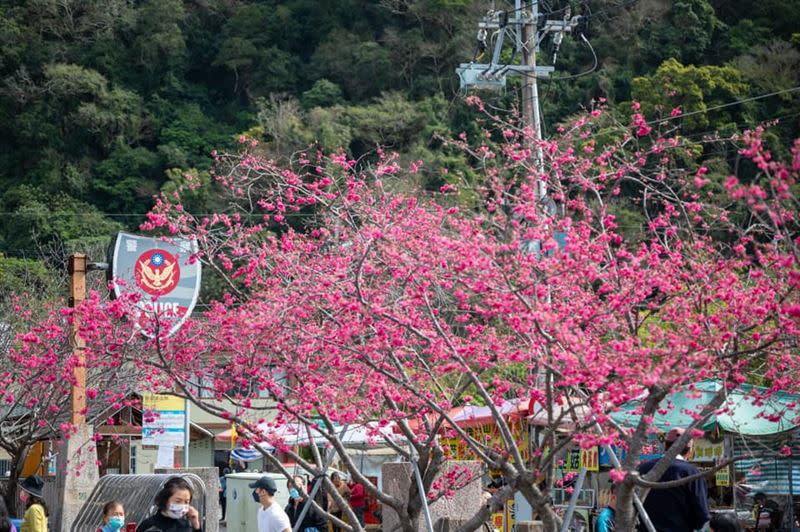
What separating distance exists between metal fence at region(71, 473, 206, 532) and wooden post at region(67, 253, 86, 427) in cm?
137

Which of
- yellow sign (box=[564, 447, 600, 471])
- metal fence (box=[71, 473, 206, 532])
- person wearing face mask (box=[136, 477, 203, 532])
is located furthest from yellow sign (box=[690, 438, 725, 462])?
person wearing face mask (box=[136, 477, 203, 532])

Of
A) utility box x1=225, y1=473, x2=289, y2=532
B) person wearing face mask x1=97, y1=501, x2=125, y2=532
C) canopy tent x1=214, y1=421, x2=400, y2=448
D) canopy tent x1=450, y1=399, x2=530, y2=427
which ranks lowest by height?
utility box x1=225, y1=473, x2=289, y2=532

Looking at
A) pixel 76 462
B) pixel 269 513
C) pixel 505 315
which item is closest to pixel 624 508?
pixel 505 315

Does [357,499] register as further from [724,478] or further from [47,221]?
[47,221]

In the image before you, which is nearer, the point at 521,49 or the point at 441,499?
the point at 441,499

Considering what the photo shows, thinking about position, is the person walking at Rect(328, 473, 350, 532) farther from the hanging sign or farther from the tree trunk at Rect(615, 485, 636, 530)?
the tree trunk at Rect(615, 485, 636, 530)

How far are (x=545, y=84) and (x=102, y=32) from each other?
87.5 ft

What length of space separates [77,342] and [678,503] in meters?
7.50

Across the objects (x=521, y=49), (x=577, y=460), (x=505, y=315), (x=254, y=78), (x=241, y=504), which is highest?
(x=254, y=78)

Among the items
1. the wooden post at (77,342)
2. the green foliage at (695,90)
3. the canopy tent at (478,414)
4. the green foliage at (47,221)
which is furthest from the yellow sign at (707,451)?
the green foliage at (47,221)

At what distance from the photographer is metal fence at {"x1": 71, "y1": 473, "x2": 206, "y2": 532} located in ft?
36.3

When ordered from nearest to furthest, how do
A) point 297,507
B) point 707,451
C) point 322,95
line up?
point 297,507, point 707,451, point 322,95

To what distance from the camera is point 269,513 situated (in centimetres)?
1012

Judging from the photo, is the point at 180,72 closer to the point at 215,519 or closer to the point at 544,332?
the point at 215,519
